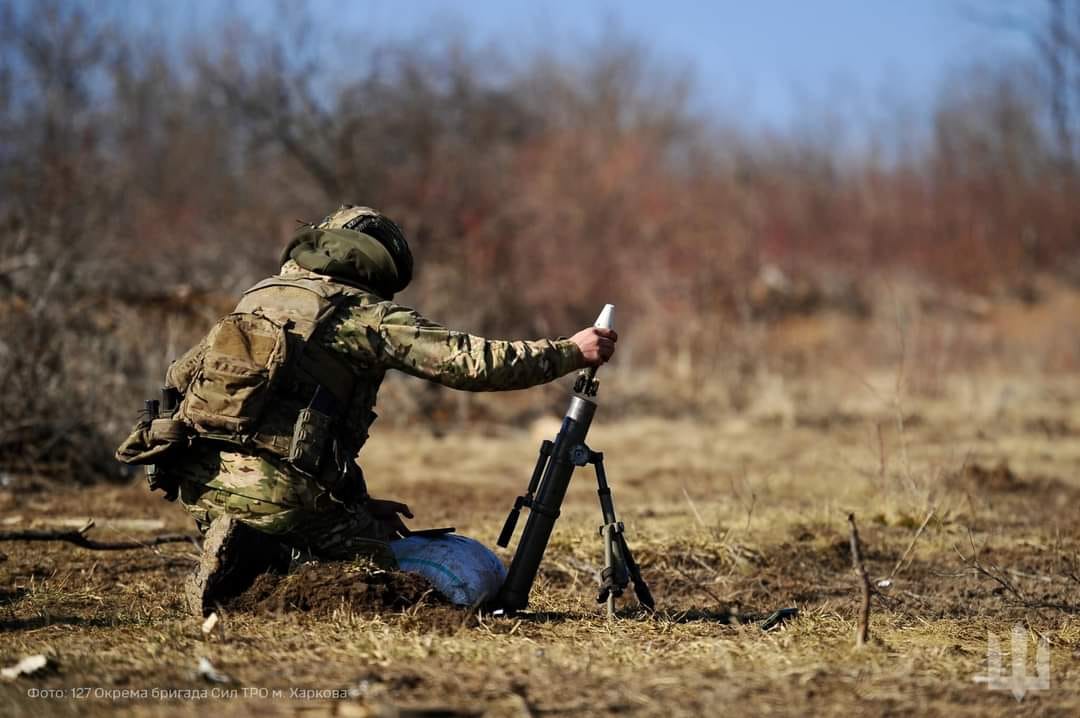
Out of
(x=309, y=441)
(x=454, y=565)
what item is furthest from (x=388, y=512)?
(x=309, y=441)

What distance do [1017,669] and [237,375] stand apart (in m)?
2.82

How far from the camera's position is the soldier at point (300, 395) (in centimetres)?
437

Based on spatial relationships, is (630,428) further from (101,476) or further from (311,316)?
(311,316)

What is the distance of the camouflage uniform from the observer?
4.37m

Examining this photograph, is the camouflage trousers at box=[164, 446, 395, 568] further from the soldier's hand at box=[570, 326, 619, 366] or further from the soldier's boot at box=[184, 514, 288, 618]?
the soldier's hand at box=[570, 326, 619, 366]

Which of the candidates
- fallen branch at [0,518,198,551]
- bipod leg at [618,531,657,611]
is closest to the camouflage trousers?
bipod leg at [618,531,657,611]

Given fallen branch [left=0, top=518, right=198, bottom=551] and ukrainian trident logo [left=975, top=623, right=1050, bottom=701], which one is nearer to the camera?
ukrainian trident logo [left=975, top=623, right=1050, bottom=701]

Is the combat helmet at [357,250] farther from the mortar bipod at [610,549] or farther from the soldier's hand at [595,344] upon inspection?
the mortar bipod at [610,549]

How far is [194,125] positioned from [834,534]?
2243cm

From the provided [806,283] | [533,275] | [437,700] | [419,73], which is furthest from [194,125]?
[437,700]

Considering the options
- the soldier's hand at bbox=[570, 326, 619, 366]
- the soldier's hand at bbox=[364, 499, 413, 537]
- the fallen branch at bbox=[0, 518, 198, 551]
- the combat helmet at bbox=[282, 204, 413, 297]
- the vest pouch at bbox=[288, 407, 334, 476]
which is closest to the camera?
the vest pouch at bbox=[288, 407, 334, 476]

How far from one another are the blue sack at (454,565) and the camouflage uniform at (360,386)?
5.0 inches

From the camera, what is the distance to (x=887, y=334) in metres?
17.2

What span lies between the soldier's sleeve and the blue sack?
0.68 metres
